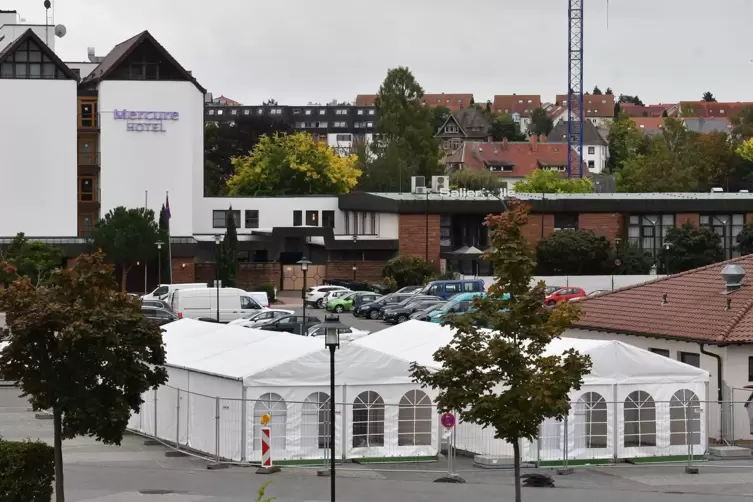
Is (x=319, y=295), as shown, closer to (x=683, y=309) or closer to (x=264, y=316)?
(x=264, y=316)

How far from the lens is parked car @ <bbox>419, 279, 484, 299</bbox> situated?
222 feet

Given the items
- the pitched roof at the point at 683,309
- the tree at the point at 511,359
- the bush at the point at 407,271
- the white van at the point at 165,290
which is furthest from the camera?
the bush at the point at 407,271

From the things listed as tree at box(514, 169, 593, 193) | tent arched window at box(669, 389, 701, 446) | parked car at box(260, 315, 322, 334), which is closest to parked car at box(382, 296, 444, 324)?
parked car at box(260, 315, 322, 334)

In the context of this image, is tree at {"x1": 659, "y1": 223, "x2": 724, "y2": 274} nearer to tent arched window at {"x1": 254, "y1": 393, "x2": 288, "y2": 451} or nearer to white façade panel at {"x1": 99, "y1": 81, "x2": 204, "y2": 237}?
white façade panel at {"x1": 99, "y1": 81, "x2": 204, "y2": 237}

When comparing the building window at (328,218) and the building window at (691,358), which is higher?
the building window at (328,218)

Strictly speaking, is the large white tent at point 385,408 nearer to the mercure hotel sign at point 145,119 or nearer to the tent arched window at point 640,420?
the tent arched window at point 640,420

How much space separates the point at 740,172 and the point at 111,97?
91481 mm

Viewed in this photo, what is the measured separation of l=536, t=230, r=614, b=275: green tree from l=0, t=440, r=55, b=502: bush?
57320 millimetres

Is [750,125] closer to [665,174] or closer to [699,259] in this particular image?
[665,174]

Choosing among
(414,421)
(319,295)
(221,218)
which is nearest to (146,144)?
(221,218)

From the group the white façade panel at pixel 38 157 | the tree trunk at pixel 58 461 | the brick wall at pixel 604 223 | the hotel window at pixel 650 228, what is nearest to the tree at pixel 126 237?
the white façade panel at pixel 38 157

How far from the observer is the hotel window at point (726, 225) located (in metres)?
83.6

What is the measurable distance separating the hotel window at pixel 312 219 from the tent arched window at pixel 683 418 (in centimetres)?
6636

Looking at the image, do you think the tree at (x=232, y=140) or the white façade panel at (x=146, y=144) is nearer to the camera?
the white façade panel at (x=146, y=144)
